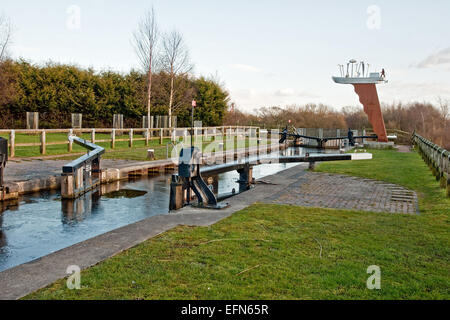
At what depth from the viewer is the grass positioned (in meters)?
3.50

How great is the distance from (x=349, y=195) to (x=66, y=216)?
20.4ft

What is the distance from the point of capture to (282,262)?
14.0 feet

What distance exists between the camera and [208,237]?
529 cm

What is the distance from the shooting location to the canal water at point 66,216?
18.6ft

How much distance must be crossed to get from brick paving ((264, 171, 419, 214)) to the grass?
1.15m

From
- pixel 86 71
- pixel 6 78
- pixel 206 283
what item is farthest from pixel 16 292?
pixel 86 71

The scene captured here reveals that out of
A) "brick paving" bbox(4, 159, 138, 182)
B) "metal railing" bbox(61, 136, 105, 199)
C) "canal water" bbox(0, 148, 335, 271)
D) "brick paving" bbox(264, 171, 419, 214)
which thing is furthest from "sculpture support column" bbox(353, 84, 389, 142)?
"metal railing" bbox(61, 136, 105, 199)

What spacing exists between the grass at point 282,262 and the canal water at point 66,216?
1.80m

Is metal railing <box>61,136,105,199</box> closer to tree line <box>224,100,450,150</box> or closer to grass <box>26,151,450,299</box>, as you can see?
grass <box>26,151,450,299</box>

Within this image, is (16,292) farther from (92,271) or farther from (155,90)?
(155,90)

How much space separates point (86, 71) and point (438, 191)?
99.5 feet

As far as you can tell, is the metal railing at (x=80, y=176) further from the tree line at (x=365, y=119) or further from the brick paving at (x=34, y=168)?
the tree line at (x=365, y=119)

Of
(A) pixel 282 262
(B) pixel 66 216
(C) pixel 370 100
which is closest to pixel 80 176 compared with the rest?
(B) pixel 66 216

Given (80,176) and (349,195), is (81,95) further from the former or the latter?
(349,195)
